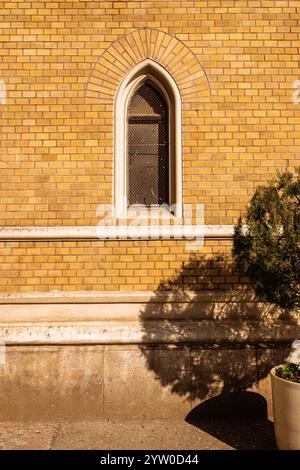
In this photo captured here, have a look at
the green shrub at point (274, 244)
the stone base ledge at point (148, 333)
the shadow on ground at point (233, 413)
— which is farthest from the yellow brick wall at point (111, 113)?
the shadow on ground at point (233, 413)

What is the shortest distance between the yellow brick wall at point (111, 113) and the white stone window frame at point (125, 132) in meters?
0.09

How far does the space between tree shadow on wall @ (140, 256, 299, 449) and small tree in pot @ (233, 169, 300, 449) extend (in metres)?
0.69

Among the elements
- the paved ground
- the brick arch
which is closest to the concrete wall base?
the paved ground

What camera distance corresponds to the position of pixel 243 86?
4777 millimetres

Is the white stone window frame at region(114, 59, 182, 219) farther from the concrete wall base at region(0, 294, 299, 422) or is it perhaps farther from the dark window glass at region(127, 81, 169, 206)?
the concrete wall base at region(0, 294, 299, 422)

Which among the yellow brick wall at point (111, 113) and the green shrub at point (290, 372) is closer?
the green shrub at point (290, 372)

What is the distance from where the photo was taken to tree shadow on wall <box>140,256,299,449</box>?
4395mm

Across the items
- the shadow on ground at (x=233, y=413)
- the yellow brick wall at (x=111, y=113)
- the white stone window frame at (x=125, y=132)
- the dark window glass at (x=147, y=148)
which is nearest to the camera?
the shadow on ground at (x=233, y=413)

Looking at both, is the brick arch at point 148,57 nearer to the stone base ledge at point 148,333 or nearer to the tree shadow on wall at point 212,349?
the tree shadow on wall at point 212,349

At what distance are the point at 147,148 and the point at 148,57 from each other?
42.9 inches

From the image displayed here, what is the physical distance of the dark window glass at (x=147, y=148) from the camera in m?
4.93

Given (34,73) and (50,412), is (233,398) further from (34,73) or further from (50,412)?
(34,73)
